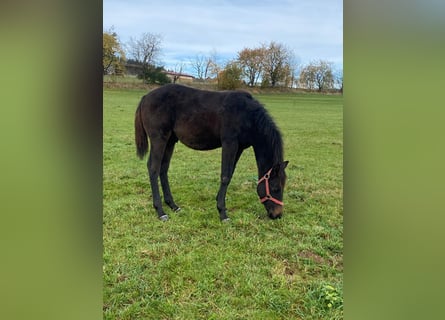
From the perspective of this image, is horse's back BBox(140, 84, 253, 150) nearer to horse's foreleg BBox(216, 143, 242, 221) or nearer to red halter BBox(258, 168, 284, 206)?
horse's foreleg BBox(216, 143, 242, 221)

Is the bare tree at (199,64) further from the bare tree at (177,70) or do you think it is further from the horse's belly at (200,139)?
the horse's belly at (200,139)

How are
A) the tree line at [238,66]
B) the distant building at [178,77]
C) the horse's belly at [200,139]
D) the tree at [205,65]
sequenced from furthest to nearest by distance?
the horse's belly at [200,139] → the distant building at [178,77] → the tree at [205,65] → the tree line at [238,66]

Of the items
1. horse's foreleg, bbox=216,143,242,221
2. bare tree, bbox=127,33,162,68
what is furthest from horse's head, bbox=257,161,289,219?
bare tree, bbox=127,33,162,68

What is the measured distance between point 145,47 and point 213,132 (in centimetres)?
83

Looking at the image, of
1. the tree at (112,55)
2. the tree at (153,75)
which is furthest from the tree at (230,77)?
the tree at (112,55)

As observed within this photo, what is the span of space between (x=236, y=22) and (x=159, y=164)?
3.31 feet

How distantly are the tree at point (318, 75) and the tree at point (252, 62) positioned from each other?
0.84 ft

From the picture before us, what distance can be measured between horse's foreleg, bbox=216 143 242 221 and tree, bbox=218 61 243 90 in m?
0.47

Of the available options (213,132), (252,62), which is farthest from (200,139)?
(252,62)

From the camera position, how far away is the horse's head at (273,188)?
7.27ft

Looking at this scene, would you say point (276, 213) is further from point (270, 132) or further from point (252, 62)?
point (252, 62)

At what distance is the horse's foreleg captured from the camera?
2.18 metres
